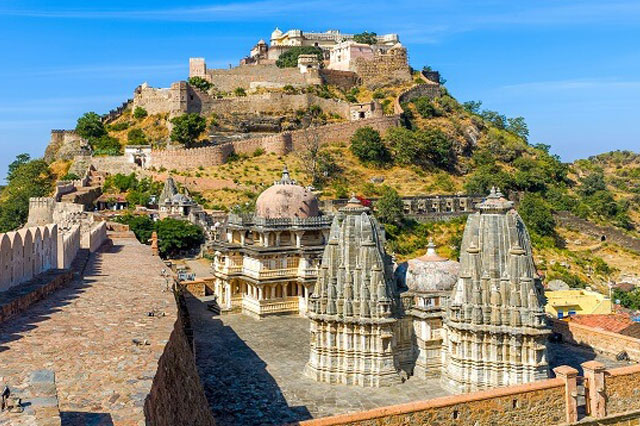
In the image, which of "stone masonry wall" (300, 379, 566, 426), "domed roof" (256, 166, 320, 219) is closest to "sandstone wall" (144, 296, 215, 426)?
"stone masonry wall" (300, 379, 566, 426)

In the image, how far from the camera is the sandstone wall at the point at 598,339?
20109 mm

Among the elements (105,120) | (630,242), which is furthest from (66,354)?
(105,120)

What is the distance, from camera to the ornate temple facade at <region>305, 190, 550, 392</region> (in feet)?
56.7

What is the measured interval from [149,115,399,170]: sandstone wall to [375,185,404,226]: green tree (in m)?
15.3

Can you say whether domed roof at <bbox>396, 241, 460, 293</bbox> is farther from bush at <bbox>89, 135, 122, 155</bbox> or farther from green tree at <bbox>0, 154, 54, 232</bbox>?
bush at <bbox>89, 135, 122, 155</bbox>

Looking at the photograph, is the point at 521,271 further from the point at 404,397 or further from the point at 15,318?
the point at 15,318

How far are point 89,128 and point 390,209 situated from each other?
34.3m

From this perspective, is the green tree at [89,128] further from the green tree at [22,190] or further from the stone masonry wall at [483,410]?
the stone masonry wall at [483,410]

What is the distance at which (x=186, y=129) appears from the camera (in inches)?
2576

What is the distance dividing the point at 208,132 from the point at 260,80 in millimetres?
13264

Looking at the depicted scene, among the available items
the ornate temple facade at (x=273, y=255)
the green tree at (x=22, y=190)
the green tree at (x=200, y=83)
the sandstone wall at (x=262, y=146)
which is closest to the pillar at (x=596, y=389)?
the ornate temple facade at (x=273, y=255)

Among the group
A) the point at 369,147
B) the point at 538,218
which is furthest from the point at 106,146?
the point at 538,218

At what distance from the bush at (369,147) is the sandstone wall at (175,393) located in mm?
54340

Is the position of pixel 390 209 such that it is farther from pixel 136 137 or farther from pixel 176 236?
pixel 136 137
